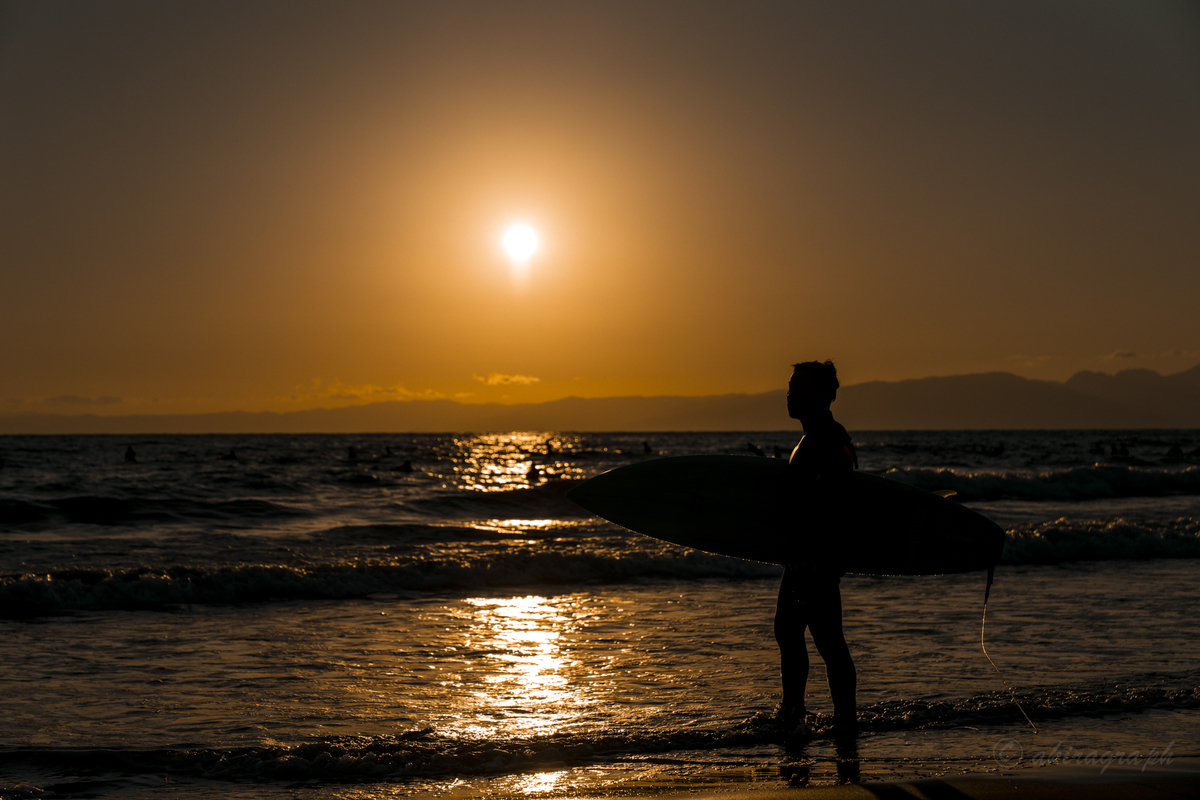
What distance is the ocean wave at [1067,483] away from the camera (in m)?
29.1

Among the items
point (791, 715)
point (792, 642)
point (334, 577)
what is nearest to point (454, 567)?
point (334, 577)

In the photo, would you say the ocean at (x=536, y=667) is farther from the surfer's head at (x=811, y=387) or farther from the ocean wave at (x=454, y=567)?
the surfer's head at (x=811, y=387)

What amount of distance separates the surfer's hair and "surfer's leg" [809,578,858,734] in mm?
1044

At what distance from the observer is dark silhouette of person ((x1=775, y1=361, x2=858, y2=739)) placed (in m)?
4.53

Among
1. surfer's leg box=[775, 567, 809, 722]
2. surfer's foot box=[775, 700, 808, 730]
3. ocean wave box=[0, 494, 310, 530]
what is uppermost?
surfer's leg box=[775, 567, 809, 722]

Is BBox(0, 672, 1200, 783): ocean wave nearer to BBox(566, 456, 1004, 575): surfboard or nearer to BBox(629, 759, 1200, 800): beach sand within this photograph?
BBox(629, 759, 1200, 800): beach sand

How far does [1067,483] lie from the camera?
99.6 feet

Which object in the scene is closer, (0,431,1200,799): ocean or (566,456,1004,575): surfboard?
(0,431,1200,799): ocean

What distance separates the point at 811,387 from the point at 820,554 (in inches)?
34.8

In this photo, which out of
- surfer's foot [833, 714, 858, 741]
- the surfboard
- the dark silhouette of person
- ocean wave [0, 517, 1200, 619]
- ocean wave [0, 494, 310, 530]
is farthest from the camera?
ocean wave [0, 494, 310, 530]

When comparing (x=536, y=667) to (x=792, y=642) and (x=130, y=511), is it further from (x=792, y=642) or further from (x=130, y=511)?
(x=130, y=511)

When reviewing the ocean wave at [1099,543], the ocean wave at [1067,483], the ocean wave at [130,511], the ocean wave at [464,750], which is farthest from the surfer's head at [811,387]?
the ocean wave at [1067,483]

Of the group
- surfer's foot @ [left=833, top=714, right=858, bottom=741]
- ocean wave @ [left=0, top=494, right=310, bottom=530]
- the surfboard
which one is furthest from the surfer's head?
ocean wave @ [left=0, top=494, right=310, bottom=530]

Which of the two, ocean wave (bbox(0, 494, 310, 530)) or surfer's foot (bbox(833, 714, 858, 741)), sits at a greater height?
surfer's foot (bbox(833, 714, 858, 741))
